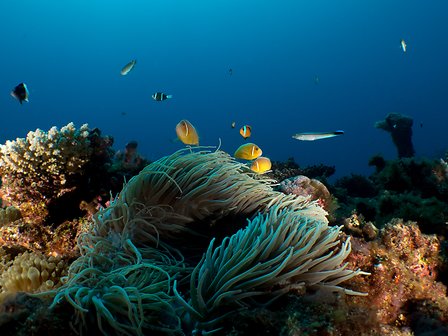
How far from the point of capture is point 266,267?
7.51 ft

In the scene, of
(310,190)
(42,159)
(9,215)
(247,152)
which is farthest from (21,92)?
(310,190)

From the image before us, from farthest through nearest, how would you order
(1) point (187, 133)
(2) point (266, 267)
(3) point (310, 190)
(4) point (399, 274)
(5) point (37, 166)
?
(1) point (187, 133) → (5) point (37, 166) → (3) point (310, 190) → (4) point (399, 274) → (2) point (266, 267)

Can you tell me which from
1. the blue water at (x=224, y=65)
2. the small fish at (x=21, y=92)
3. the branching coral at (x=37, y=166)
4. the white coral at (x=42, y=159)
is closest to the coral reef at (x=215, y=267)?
the branching coral at (x=37, y=166)

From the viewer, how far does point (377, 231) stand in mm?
3396

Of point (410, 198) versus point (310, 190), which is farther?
point (410, 198)

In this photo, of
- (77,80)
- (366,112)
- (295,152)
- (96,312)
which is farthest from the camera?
(77,80)

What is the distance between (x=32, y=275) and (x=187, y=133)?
136 inches

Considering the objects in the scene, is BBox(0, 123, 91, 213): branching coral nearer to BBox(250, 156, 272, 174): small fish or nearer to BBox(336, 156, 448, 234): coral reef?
BBox(250, 156, 272, 174): small fish

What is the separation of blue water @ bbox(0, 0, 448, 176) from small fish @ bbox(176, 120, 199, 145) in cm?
11512

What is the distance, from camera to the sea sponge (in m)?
3.26

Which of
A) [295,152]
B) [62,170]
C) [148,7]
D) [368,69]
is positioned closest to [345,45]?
[368,69]

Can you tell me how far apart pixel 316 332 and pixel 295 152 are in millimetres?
118159

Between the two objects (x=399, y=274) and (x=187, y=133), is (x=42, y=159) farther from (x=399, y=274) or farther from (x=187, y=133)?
(x=399, y=274)

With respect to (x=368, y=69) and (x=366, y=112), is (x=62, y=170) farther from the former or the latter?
(x=368, y=69)
